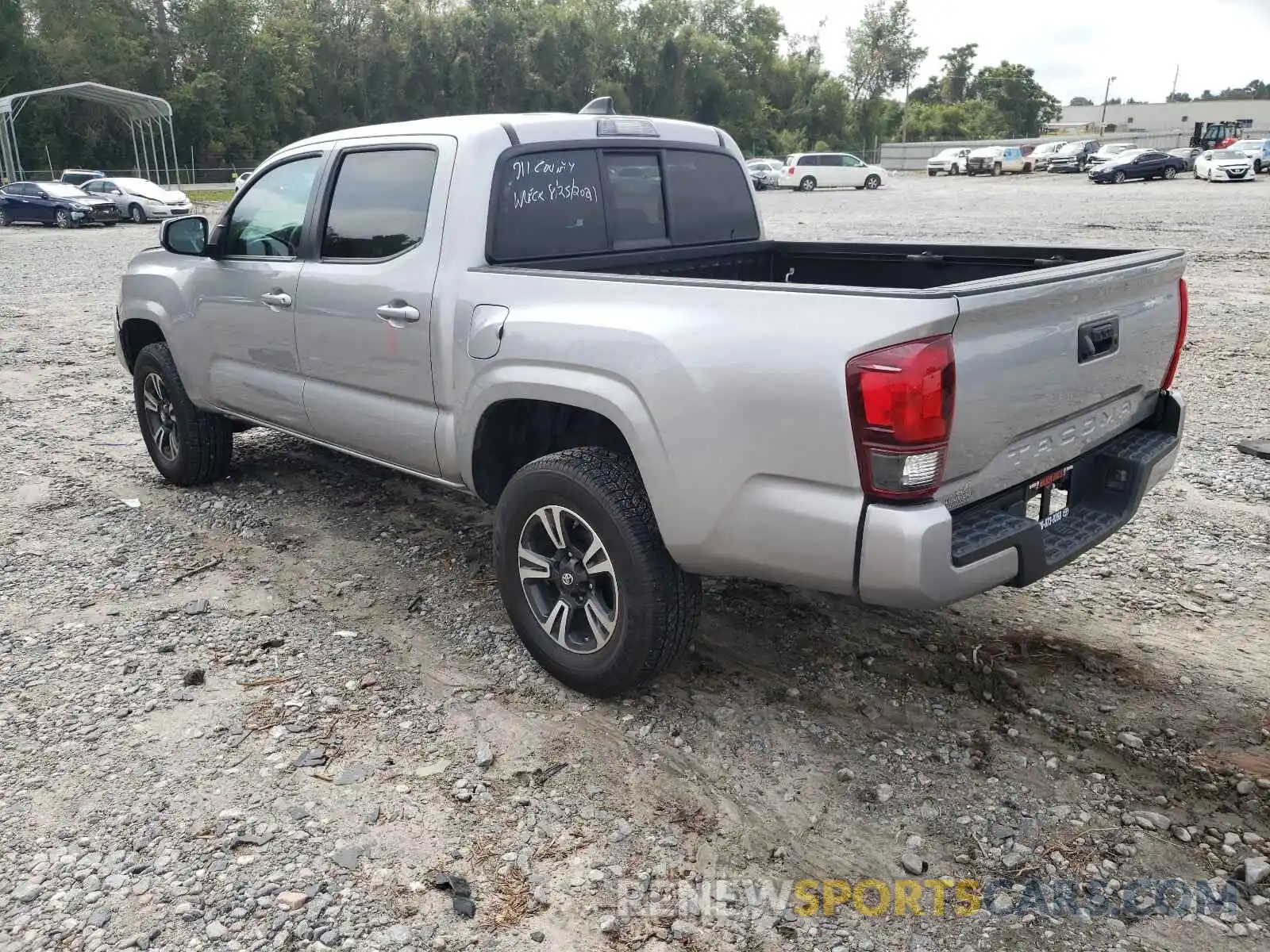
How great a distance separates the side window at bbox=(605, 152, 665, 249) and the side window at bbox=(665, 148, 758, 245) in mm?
76

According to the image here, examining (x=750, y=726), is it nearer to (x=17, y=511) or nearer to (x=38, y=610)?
(x=38, y=610)

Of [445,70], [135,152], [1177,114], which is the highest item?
[445,70]

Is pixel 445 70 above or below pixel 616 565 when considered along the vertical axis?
above

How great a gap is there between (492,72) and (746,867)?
74884mm

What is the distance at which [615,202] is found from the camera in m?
4.28

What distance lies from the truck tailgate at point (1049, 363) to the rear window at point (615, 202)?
6.06 ft

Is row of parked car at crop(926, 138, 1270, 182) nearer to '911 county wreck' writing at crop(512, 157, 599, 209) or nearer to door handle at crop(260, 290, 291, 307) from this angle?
'911 county wreck' writing at crop(512, 157, 599, 209)

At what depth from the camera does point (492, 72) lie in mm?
70750

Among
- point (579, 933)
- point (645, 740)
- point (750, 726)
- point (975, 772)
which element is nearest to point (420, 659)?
point (645, 740)

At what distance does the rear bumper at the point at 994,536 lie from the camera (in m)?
2.63

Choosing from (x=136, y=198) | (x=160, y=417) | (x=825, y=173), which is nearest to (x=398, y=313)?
(x=160, y=417)

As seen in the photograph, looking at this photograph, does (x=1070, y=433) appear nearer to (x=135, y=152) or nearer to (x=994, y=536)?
(x=994, y=536)

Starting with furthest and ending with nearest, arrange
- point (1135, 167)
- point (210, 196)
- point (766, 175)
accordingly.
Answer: point (766, 175)
point (210, 196)
point (1135, 167)

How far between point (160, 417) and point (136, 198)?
88.8 ft
